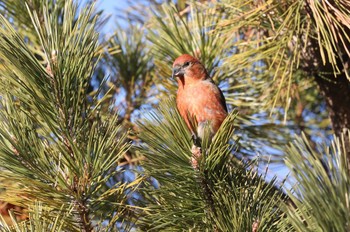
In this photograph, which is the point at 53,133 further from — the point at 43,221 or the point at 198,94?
the point at 198,94

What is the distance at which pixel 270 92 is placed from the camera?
303 centimetres

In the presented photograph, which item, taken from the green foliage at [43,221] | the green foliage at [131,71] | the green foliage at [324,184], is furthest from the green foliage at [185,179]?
the green foliage at [131,71]

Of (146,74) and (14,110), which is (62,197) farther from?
(146,74)

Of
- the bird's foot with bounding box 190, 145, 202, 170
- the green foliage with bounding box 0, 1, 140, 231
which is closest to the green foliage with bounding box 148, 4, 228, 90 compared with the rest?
the green foliage with bounding box 0, 1, 140, 231

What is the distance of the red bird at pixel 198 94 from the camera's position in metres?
2.77

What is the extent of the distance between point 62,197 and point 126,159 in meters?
1.21

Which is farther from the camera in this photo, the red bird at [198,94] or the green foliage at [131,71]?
the green foliage at [131,71]

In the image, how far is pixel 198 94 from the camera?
2873 mm

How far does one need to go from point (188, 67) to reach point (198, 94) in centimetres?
16

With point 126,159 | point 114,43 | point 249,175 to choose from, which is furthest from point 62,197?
point 114,43

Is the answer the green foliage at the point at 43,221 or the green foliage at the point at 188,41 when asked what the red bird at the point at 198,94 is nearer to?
the green foliage at the point at 188,41

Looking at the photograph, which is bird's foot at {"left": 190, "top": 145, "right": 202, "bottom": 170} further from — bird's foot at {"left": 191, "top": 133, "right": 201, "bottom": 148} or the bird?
the bird

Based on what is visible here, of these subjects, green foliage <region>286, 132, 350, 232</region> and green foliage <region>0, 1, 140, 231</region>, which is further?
green foliage <region>0, 1, 140, 231</region>

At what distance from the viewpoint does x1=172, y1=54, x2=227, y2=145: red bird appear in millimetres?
2773
